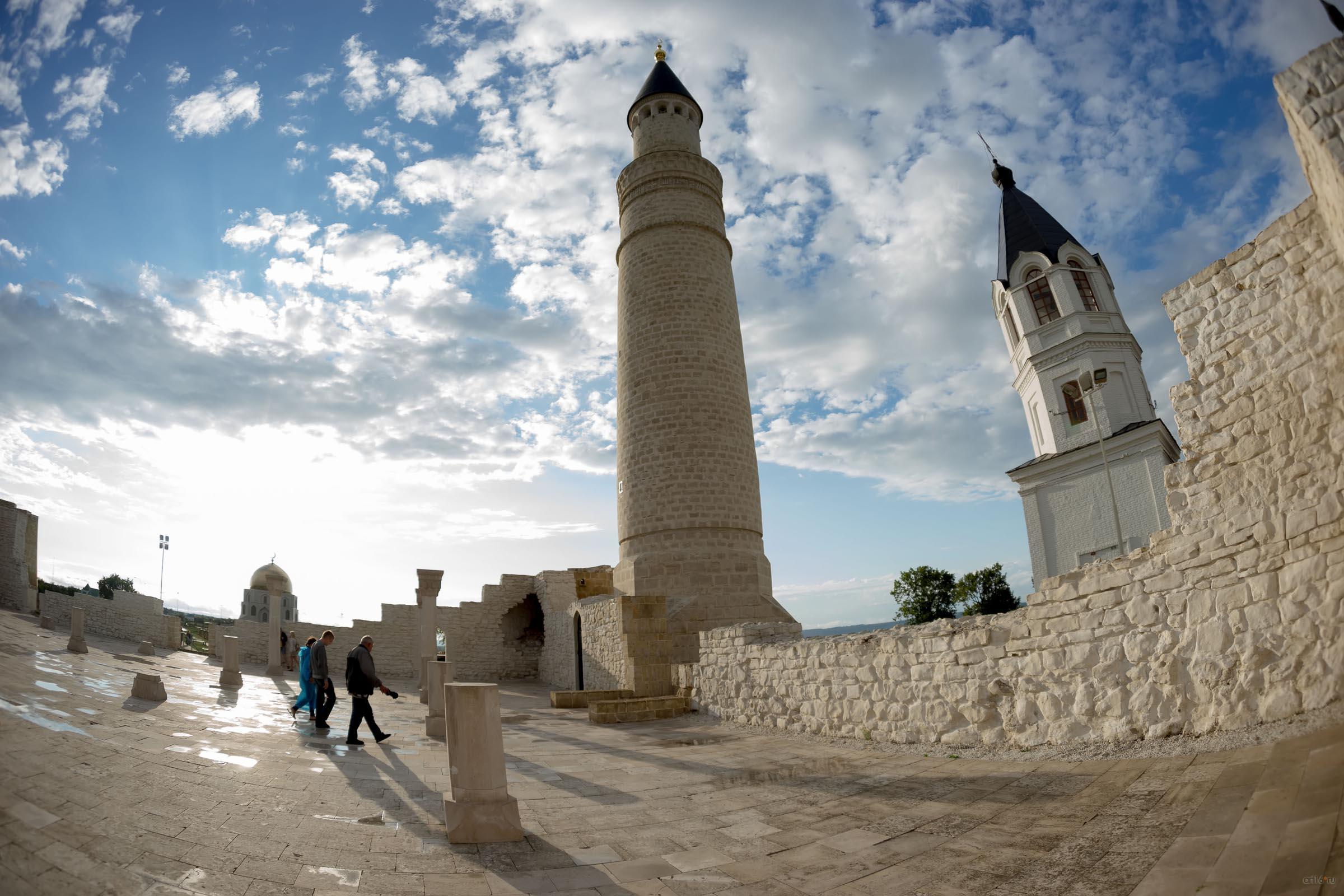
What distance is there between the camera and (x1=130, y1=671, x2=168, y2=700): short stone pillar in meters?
8.35

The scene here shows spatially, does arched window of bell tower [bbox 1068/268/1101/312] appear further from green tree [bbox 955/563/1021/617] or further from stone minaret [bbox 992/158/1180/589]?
green tree [bbox 955/563/1021/617]

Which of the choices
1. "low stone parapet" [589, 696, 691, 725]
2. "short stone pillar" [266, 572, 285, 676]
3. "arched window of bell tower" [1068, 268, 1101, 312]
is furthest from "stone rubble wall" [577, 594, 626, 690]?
"arched window of bell tower" [1068, 268, 1101, 312]

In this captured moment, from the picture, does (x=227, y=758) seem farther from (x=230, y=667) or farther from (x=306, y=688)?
(x=230, y=667)

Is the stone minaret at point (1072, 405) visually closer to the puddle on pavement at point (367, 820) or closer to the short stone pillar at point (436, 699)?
the short stone pillar at point (436, 699)

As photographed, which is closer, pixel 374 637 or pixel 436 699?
pixel 436 699

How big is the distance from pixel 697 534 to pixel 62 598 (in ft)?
75.3

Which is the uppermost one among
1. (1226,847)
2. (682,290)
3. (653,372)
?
(682,290)

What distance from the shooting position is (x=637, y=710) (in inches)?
428

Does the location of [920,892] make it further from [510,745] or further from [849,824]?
[510,745]

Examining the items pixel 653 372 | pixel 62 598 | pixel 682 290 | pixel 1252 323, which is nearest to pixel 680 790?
pixel 1252 323

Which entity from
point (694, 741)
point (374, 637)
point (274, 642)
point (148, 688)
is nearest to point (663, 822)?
point (694, 741)

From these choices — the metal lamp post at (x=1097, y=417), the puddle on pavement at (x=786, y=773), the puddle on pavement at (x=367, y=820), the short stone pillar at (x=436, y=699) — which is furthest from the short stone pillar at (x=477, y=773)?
the metal lamp post at (x=1097, y=417)

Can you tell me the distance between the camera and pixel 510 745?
8070 mm

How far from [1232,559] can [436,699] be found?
9.07 m
